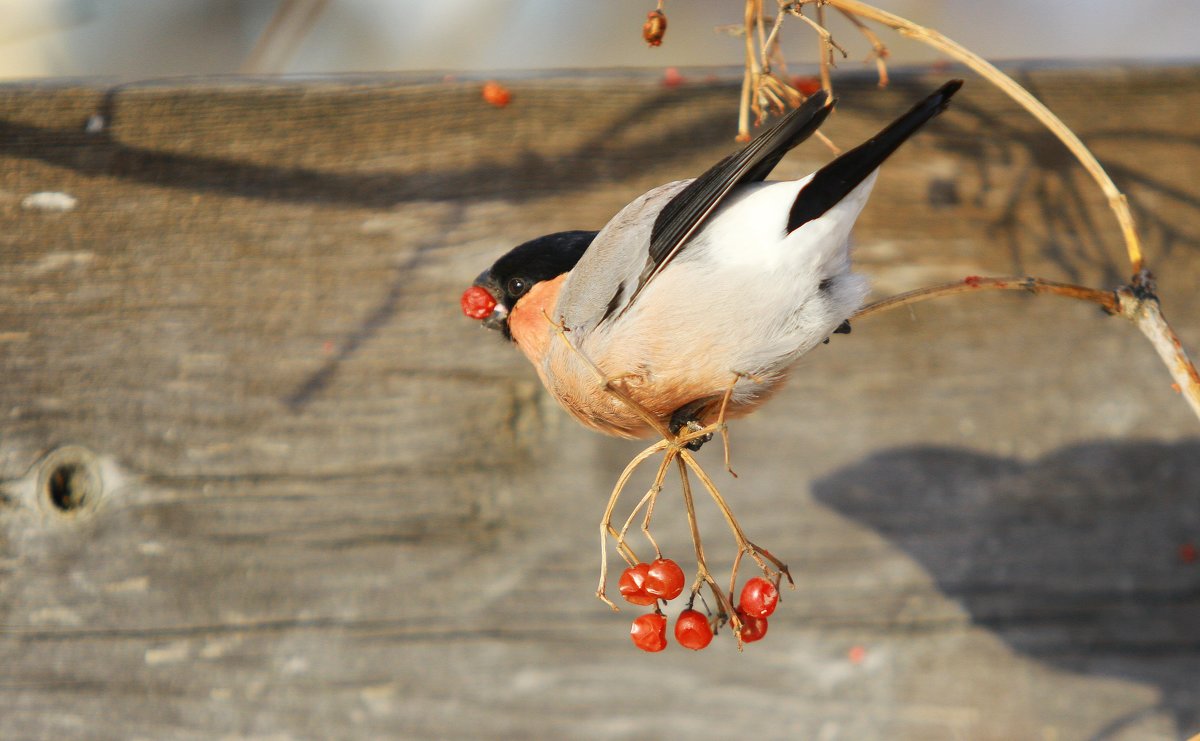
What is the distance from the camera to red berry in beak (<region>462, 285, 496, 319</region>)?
3.19 ft

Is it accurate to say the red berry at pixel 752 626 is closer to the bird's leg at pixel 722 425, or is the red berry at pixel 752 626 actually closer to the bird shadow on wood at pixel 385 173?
the bird's leg at pixel 722 425

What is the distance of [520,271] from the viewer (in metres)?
0.97

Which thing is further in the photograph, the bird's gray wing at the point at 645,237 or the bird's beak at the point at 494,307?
the bird's beak at the point at 494,307

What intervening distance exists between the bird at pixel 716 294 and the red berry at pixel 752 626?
7.1 inches

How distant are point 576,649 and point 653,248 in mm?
545

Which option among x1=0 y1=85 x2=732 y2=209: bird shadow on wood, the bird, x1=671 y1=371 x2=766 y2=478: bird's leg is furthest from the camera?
x1=0 y1=85 x2=732 y2=209: bird shadow on wood

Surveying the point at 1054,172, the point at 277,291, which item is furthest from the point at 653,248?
the point at 1054,172

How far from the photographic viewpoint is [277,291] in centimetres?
114

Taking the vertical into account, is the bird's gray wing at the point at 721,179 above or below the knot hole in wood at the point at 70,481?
above

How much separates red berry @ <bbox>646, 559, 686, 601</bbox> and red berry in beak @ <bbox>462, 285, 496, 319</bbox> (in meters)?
0.32

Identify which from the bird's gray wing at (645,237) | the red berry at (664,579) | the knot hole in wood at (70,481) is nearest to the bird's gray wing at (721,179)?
the bird's gray wing at (645,237)

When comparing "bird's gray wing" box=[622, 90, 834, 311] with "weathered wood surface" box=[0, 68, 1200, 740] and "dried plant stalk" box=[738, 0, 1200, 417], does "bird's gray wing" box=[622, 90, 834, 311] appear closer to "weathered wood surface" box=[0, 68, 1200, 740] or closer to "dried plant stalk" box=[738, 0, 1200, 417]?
"dried plant stalk" box=[738, 0, 1200, 417]

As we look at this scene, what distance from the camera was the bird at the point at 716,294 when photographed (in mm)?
804

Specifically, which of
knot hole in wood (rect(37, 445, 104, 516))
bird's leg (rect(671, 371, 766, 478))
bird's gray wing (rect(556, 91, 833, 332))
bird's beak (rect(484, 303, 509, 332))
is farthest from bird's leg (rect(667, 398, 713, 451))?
knot hole in wood (rect(37, 445, 104, 516))
